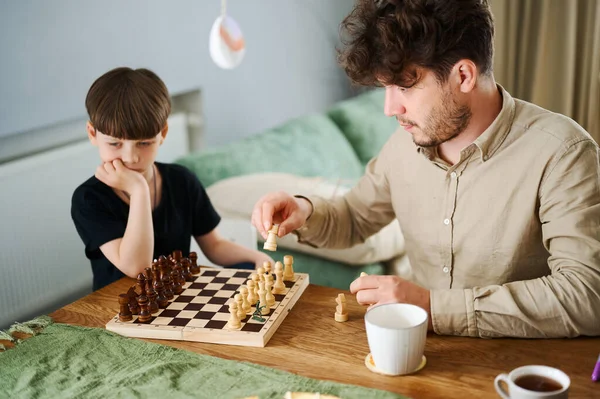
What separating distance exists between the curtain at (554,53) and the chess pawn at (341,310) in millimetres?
A: 3294

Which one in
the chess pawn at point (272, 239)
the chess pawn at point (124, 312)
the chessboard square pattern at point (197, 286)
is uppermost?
the chess pawn at point (272, 239)

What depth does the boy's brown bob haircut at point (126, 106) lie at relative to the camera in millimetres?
1687

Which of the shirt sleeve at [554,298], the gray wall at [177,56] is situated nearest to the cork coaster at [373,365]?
the shirt sleeve at [554,298]

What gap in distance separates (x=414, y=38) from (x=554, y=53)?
3.17 metres

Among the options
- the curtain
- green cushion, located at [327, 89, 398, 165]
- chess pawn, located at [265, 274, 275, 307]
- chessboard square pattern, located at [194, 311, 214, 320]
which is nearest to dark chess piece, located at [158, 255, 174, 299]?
chessboard square pattern, located at [194, 311, 214, 320]

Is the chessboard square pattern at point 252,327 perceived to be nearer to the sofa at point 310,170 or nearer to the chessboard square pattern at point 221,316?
the chessboard square pattern at point 221,316

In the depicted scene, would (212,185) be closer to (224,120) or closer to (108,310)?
(224,120)

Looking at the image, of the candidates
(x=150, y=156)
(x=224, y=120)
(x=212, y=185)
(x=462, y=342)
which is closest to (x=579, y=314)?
(x=462, y=342)

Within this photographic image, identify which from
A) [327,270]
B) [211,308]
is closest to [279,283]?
[211,308]

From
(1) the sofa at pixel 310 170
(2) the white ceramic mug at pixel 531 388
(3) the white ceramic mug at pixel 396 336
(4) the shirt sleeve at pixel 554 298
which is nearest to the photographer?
(2) the white ceramic mug at pixel 531 388

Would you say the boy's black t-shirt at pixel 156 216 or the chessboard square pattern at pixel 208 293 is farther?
the boy's black t-shirt at pixel 156 216

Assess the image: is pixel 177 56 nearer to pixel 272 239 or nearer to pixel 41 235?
pixel 41 235

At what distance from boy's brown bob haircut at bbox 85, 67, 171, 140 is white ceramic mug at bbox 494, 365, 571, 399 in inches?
42.2

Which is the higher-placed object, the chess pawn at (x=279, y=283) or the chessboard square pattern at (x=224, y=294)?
the chess pawn at (x=279, y=283)
